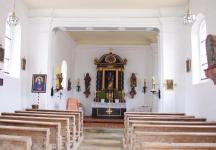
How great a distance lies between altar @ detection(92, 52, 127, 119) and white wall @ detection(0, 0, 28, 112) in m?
5.36

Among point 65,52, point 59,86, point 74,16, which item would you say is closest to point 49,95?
point 59,86

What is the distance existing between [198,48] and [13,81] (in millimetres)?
5893

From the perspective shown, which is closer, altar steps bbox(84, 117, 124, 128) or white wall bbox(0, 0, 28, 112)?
white wall bbox(0, 0, 28, 112)

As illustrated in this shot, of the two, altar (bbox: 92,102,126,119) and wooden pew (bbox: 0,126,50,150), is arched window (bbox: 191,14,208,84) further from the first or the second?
altar (bbox: 92,102,126,119)

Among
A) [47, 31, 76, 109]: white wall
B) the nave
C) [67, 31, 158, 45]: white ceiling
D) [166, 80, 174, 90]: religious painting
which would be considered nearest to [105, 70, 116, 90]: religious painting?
[67, 31, 158, 45]: white ceiling

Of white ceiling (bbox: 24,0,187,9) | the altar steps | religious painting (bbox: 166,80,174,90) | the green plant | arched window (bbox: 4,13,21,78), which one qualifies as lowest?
the altar steps

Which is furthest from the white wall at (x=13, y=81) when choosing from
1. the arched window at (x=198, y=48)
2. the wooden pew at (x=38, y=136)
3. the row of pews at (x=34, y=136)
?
the arched window at (x=198, y=48)

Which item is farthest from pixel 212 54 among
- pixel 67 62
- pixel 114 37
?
pixel 114 37

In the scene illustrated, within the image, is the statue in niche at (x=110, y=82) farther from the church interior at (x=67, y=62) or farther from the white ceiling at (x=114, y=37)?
the white ceiling at (x=114, y=37)

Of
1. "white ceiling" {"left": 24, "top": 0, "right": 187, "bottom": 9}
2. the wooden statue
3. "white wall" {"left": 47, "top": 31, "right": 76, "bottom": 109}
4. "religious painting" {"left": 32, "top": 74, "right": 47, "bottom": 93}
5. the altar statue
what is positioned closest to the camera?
the wooden statue

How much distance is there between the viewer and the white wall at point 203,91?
6082 mm

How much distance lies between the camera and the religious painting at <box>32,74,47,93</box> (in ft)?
27.8

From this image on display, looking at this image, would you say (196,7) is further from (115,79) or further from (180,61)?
(115,79)

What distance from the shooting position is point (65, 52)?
12.3 metres
